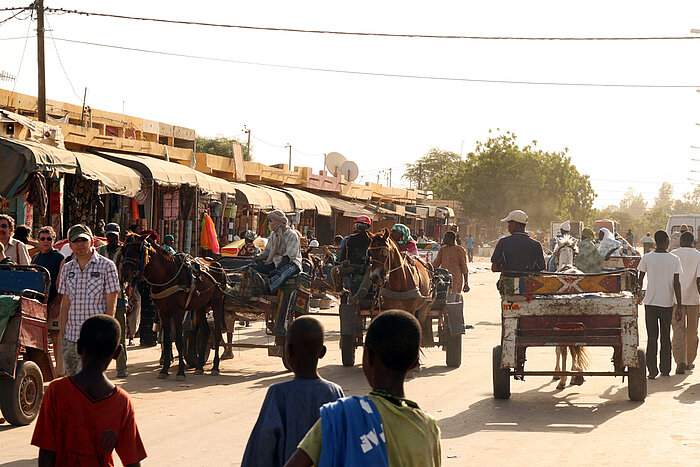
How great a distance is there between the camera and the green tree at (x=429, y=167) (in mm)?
122000

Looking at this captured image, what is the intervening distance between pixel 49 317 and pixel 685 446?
6.91 metres

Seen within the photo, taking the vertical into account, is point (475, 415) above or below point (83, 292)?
below

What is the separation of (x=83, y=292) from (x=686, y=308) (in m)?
8.90

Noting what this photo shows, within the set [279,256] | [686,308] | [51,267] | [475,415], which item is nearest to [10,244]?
[51,267]

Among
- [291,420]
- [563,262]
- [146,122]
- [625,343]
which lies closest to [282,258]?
[625,343]

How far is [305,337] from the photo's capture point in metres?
4.24

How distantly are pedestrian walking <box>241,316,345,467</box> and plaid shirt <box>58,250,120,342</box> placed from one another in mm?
4970

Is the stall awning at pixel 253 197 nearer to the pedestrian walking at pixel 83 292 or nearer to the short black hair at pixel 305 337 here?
the pedestrian walking at pixel 83 292

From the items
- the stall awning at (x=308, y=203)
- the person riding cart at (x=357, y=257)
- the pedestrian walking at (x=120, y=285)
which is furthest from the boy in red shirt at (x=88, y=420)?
the stall awning at (x=308, y=203)

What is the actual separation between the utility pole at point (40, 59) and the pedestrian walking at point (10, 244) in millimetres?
11541

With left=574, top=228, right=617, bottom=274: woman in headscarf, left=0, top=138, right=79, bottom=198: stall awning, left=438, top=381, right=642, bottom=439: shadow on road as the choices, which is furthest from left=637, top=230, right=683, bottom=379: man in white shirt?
left=0, top=138, right=79, bottom=198: stall awning

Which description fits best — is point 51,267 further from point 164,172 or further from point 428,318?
point 164,172

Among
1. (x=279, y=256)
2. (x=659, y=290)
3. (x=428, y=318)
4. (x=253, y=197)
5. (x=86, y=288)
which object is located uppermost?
(x=253, y=197)

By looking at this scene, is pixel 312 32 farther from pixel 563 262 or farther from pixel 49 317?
pixel 49 317
